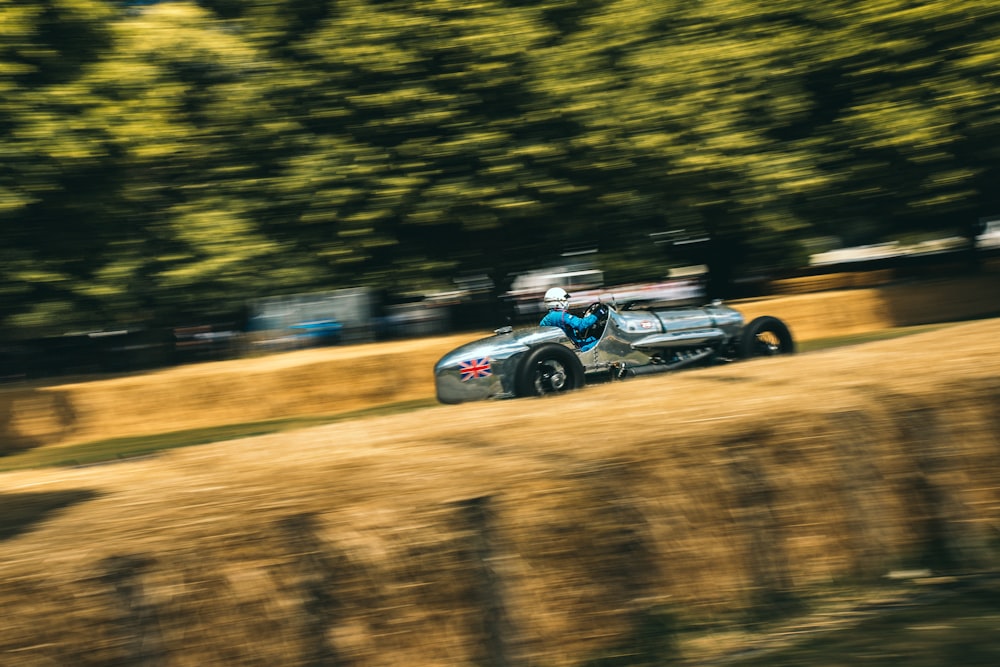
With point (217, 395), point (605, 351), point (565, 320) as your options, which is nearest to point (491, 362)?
point (565, 320)

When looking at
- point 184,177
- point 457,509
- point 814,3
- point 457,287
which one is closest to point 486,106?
point 457,287

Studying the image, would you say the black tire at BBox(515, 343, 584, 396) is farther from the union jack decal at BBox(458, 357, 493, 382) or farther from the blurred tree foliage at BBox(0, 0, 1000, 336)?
the blurred tree foliage at BBox(0, 0, 1000, 336)

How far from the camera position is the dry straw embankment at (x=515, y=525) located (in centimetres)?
363

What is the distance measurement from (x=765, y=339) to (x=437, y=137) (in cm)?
852

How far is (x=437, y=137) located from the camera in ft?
64.7

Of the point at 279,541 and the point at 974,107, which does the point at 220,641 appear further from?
the point at 974,107

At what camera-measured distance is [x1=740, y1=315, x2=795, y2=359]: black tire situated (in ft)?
42.1

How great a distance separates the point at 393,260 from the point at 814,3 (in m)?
10.0

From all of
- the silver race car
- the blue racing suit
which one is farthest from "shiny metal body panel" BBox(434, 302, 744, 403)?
the blue racing suit

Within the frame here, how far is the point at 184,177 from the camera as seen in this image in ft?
63.8

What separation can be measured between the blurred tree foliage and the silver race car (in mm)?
7482

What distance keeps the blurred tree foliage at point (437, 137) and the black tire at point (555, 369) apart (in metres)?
9.14

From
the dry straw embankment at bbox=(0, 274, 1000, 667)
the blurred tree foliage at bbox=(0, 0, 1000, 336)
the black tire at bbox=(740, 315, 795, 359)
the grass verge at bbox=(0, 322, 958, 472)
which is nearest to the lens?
the dry straw embankment at bbox=(0, 274, 1000, 667)

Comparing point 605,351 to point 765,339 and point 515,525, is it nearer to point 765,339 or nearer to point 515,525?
A: point 765,339
